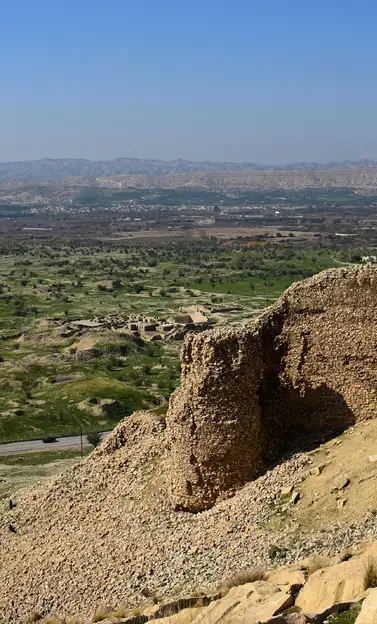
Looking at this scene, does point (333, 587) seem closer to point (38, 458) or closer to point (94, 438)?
point (38, 458)

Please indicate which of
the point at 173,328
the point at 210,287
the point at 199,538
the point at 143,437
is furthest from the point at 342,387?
the point at 210,287

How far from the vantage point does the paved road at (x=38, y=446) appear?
4591 cm

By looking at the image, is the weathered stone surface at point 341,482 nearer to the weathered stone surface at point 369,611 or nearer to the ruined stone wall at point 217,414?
the ruined stone wall at point 217,414

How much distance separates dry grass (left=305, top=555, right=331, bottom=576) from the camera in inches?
507

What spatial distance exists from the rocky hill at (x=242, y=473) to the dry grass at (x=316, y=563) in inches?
44.4

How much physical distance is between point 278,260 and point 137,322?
69.6 meters

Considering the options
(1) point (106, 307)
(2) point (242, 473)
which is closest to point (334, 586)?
(2) point (242, 473)

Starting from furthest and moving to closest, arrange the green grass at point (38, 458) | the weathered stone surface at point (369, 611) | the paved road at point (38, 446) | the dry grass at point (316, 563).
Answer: the paved road at point (38, 446) < the green grass at point (38, 458) < the dry grass at point (316, 563) < the weathered stone surface at point (369, 611)

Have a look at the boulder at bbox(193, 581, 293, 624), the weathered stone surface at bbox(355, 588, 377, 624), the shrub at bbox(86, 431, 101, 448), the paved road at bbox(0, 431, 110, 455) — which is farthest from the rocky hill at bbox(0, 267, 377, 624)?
the paved road at bbox(0, 431, 110, 455)

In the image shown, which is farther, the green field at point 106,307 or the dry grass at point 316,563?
the green field at point 106,307

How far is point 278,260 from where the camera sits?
15562cm

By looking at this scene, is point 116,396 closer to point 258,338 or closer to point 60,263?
point 258,338

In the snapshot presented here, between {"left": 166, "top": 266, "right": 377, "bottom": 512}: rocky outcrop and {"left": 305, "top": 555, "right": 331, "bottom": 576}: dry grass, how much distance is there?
4.20m

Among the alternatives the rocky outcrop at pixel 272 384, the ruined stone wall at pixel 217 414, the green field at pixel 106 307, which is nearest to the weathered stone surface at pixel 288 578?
the ruined stone wall at pixel 217 414
